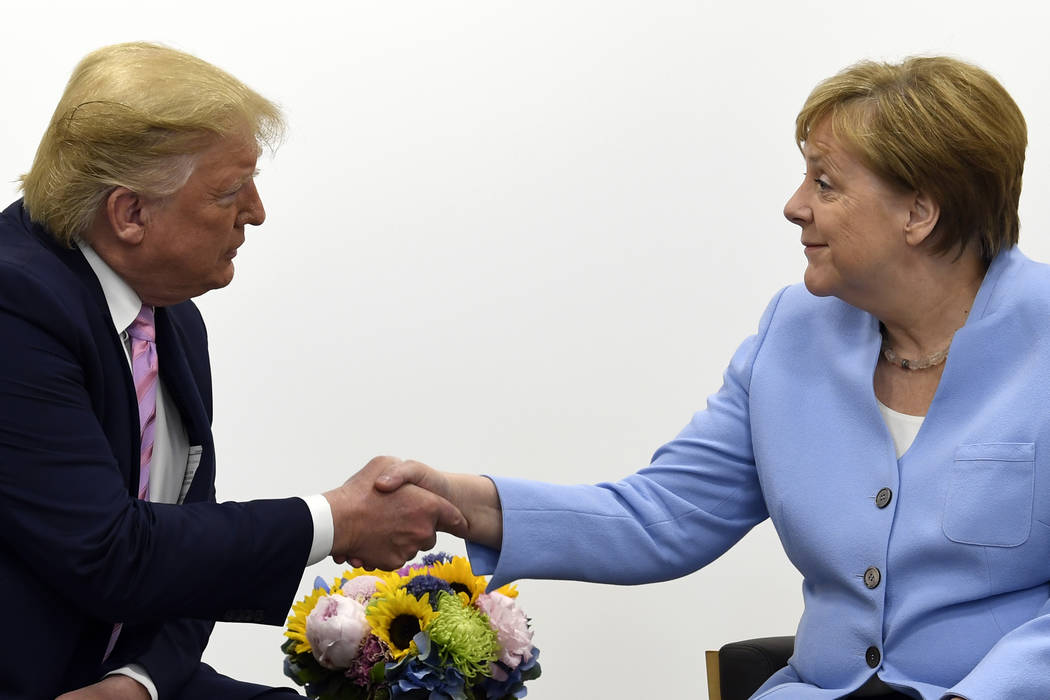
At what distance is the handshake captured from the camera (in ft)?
6.36

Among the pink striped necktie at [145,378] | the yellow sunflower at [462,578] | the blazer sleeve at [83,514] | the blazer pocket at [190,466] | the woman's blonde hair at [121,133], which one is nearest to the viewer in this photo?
the blazer sleeve at [83,514]

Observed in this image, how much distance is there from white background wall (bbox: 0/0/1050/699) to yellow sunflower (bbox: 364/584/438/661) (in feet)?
4.18

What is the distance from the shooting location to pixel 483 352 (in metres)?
3.26

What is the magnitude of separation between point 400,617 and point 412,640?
0.05 m

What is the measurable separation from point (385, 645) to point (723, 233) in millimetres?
1712

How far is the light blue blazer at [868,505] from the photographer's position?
68.6 inches

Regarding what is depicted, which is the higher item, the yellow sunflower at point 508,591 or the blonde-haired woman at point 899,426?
the blonde-haired woman at point 899,426

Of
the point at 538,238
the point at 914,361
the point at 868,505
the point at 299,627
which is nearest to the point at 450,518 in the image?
the point at 299,627

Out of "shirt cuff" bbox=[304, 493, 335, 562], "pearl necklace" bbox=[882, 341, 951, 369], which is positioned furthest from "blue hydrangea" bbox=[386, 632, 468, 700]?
"pearl necklace" bbox=[882, 341, 951, 369]

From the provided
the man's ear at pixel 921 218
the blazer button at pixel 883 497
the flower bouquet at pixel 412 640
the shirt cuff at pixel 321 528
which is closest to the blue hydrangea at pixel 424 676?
the flower bouquet at pixel 412 640

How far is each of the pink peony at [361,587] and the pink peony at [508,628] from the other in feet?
0.59

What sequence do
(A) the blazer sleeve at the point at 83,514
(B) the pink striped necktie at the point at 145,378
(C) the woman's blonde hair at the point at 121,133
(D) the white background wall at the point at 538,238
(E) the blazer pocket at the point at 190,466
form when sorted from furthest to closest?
(D) the white background wall at the point at 538,238
(E) the blazer pocket at the point at 190,466
(B) the pink striped necktie at the point at 145,378
(C) the woman's blonde hair at the point at 121,133
(A) the blazer sleeve at the point at 83,514

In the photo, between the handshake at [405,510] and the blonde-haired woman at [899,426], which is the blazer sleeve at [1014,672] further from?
the handshake at [405,510]

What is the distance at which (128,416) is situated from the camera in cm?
174
